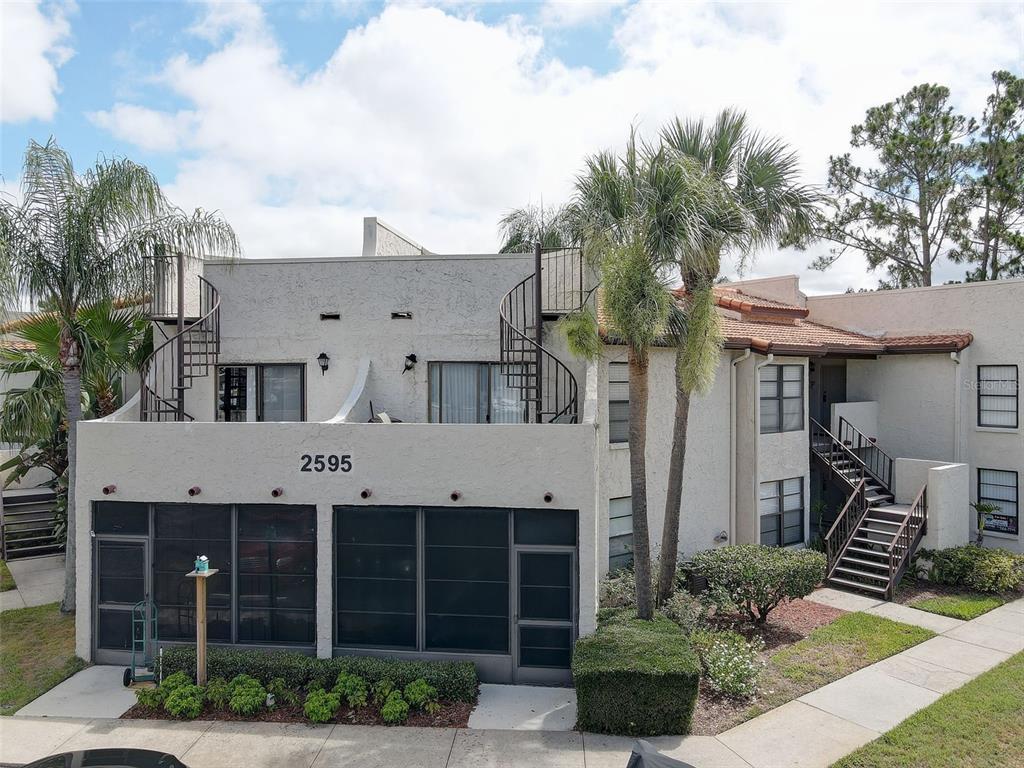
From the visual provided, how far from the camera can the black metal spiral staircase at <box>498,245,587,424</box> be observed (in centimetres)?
1278

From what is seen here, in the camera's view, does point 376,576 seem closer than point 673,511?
Yes

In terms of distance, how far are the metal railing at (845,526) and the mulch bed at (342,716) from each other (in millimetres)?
10523

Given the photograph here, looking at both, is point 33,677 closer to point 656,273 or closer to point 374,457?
point 374,457

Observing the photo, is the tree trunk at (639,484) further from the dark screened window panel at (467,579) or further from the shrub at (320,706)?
the shrub at (320,706)

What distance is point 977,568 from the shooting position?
15.2 m

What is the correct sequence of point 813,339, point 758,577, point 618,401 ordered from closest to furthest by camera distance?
point 758,577
point 618,401
point 813,339

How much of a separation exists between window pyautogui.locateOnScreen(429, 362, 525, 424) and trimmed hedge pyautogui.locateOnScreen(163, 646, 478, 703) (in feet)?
15.9

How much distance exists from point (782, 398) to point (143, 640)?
14738 mm

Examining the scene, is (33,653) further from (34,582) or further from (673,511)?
(673,511)

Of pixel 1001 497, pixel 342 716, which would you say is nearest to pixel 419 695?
pixel 342 716

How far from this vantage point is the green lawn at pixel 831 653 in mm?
10484

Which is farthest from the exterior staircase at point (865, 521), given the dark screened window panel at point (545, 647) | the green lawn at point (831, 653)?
the dark screened window panel at point (545, 647)

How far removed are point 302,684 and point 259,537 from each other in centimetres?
248

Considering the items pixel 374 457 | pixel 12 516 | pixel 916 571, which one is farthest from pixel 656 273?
pixel 12 516
